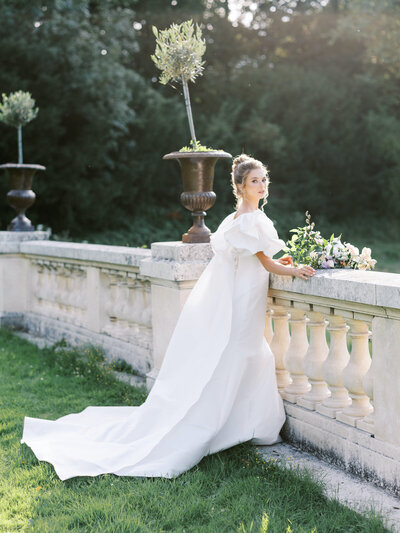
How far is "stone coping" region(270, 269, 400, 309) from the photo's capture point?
2.93 meters

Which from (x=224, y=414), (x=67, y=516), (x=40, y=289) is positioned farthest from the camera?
(x=40, y=289)

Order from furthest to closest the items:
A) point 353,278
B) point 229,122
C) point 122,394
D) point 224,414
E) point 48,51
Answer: point 229,122
point 48,51
point 122,394
point 224,414
point 353,278

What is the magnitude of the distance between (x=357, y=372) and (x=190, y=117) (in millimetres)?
2224

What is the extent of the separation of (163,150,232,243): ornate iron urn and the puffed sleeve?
0.87 meters

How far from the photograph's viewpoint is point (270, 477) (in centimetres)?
332

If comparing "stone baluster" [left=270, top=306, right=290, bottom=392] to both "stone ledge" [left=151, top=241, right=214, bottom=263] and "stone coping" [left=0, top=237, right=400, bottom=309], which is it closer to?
"stone coping" [left=0, top=237, right=400, bottom=309]

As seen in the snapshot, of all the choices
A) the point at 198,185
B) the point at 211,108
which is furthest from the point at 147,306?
the point at 211,108

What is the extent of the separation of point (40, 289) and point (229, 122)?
50.5ft

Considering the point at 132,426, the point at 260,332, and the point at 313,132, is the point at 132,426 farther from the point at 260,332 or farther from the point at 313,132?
the point at 313,132

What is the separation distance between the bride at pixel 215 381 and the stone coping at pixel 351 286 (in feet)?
0.29

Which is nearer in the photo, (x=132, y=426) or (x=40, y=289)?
(x=132, y=426)

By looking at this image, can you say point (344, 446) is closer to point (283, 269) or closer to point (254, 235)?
point (283, 269)

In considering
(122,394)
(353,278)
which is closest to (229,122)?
(122,394)

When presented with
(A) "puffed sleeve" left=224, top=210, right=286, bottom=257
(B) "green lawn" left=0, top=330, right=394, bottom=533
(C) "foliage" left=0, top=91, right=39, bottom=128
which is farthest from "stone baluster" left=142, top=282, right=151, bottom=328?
(C) "foliage" left=0, top=91, right=39, bottom=128
